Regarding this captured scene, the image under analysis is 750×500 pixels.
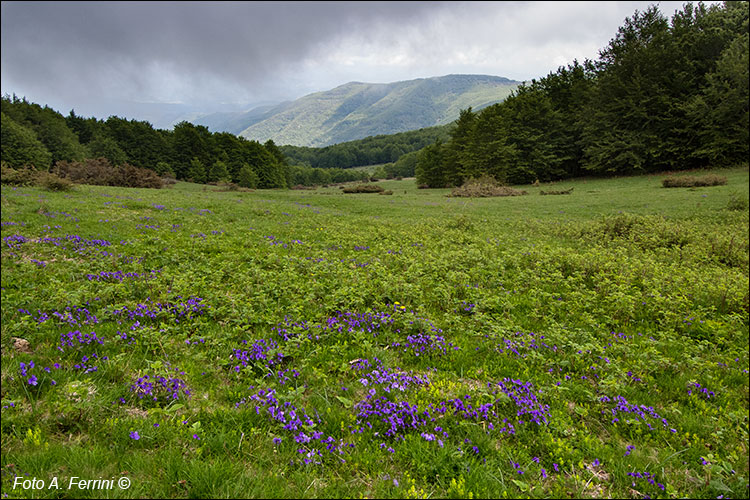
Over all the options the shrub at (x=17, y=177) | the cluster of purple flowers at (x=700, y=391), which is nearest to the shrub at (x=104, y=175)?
the shrub at (x=17, y=177)

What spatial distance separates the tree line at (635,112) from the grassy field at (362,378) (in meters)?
45.5

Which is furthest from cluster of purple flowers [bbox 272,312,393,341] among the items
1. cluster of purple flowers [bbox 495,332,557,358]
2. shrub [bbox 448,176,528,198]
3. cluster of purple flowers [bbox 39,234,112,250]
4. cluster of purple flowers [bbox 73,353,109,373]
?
shrub [bbox 448,176,528,198]

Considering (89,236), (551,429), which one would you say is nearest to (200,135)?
(89,236)

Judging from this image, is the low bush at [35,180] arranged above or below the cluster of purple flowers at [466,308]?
above

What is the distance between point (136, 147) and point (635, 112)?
Result: 353 ft

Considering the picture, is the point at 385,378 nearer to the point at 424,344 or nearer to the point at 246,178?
the point at 424,344

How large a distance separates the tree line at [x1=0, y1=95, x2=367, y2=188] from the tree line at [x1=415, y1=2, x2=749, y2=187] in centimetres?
5934

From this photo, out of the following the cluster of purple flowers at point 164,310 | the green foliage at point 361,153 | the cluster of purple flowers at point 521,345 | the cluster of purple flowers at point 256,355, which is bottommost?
the cluster of purple flowers at point 521,345

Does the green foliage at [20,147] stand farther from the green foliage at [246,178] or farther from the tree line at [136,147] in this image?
the green foliage at [246,178]

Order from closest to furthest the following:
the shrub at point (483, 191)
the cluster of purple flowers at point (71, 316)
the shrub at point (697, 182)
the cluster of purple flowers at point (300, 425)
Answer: the cluster of purple flowers at point (300, 425), the cluster of purple flowers at point (71, 316), the shrub at point (697, 182), the shrub at point (483, 191)

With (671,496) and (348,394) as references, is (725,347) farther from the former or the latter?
(348,394)

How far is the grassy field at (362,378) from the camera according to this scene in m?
3.10

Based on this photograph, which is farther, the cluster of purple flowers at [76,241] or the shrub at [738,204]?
the shrub at [738,204]

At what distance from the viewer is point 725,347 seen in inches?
241
